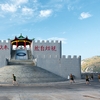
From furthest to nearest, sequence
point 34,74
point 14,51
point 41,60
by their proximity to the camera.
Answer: point 14,51, point 41,60, point 34,74

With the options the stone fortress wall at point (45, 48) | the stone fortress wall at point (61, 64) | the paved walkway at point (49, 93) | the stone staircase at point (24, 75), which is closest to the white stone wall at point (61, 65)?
the stone fortress wall at point (61, 64)

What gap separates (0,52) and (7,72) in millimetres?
16113

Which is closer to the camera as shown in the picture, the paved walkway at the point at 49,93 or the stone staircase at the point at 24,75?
the paved walkway at the point at 49,93

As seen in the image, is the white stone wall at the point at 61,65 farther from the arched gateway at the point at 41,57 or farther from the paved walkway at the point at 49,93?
the paved walkway at the point at 49,93

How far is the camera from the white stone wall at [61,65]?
133ft

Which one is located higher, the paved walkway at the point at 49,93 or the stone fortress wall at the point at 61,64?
the stone fortress wall at the point at 61,64

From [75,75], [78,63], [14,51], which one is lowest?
[75,75]

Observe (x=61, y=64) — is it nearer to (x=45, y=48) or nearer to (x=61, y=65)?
(x=61, y=65)

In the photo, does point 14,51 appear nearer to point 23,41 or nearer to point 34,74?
point 23,41

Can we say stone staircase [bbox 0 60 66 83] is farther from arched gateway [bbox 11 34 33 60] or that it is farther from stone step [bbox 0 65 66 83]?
arched gateway [bbox 11 34 33 60]

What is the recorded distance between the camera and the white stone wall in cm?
4047

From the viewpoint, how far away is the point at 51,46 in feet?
159

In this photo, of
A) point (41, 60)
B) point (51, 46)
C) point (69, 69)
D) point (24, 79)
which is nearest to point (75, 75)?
point (69, 69)

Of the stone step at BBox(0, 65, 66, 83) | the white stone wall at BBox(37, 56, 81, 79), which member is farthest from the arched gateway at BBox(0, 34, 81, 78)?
the stone step at BBox(0, 65, 66, 83)
